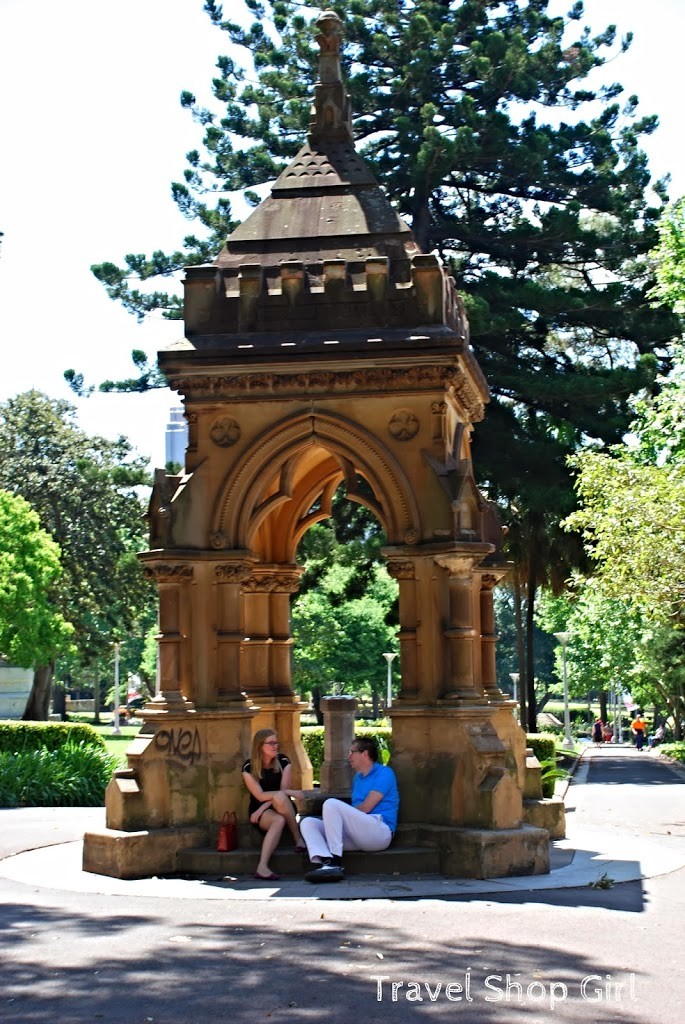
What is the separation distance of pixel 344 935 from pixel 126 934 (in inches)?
57.8

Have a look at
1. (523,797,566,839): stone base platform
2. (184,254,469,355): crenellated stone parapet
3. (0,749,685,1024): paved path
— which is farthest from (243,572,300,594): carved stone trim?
(0,749,685,1024): paved path

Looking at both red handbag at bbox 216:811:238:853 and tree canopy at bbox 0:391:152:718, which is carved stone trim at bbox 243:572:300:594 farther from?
tree canopy at bbox 0:391:152:718

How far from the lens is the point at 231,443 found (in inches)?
553

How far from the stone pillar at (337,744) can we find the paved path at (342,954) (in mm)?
3106

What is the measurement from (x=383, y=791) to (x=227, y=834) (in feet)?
4.94

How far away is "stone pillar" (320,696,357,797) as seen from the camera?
604 inches

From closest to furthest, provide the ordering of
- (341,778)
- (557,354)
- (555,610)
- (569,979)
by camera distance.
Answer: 1. (569,979)
2. (341,778)
3. (557,354)
4. (555,610)

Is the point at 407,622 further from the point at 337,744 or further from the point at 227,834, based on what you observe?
the point at 227,834

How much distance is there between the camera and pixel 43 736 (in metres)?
25.9

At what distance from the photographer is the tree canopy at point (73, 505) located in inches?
2048

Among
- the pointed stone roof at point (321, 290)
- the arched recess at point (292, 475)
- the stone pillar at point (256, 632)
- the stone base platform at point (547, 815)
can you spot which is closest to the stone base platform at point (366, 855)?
the stone base platform at point (547, 815)

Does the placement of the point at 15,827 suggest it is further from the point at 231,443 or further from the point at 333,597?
the point at 333,597

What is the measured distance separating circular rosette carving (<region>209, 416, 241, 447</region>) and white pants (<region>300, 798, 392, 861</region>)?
3.72 meters

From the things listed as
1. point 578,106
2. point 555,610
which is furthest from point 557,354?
point 555,610
